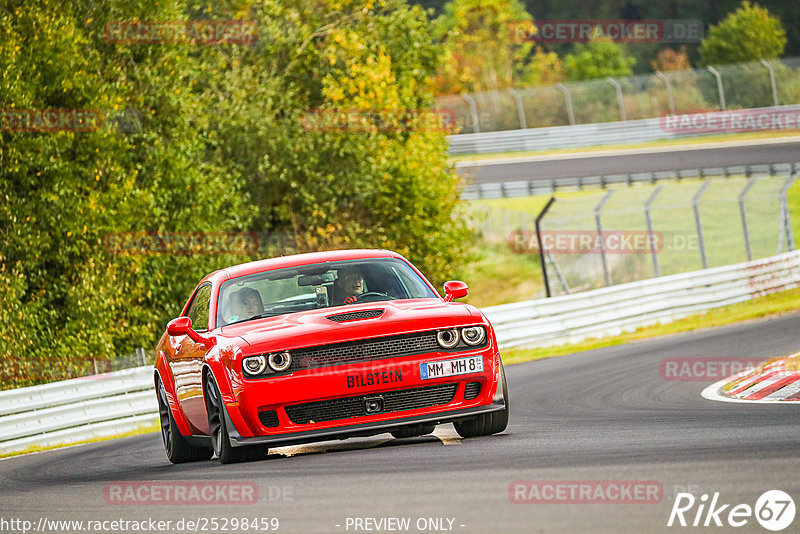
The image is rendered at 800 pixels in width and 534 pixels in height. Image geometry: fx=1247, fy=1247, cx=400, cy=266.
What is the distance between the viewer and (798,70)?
47.3 metres

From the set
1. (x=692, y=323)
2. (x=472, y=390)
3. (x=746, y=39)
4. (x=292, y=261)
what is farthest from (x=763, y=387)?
(x=746, y=39)

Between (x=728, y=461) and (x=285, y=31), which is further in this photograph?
(x=285, y=31)

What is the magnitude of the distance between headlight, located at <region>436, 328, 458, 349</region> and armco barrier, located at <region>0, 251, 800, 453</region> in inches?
322

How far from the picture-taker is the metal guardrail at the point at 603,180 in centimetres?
3662

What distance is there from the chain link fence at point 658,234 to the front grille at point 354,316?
14.7 metres

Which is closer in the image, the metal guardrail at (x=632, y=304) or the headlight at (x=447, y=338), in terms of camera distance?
the headlight at (x=447, y=338)

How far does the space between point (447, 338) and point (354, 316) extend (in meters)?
0.63

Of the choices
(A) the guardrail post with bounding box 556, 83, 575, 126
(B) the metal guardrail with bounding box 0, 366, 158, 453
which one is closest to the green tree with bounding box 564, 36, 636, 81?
(A) the guardrail post with bounding box 556, 83, 575, 126

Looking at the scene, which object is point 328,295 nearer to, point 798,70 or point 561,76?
point 798,70

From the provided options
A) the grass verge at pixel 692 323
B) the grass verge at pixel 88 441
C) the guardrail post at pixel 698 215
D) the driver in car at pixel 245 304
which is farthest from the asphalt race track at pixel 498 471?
the guardrail post at pixel 698 215

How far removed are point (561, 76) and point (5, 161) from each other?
2232 inches

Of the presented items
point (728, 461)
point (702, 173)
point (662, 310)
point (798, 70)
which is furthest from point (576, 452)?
point (798, 70)

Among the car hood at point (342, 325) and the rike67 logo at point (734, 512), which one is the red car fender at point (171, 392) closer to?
the car hood at point (342, 325)

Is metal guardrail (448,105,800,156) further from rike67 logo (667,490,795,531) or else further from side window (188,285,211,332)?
rike67 logo (667,490,795,531)
